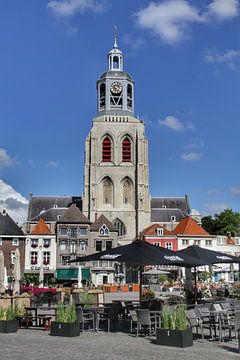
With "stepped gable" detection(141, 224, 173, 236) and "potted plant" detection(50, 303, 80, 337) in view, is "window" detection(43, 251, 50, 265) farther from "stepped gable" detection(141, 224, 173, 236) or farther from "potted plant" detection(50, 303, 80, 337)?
"potted plant" detection(50, 303, 80, 337)

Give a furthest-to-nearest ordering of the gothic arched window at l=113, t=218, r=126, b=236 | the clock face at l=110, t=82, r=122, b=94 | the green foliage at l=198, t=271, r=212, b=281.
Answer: the clock face at l=110, t=82, r=122, b=94 → the gothic arched window at l=113, t=218, r=126, b=236 → the green foliage at l=198, t=271, r=212, b=281

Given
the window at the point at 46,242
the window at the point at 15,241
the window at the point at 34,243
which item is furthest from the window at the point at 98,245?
the window at the point at 15,241

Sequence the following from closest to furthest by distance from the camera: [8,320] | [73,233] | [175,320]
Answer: [175,320], [8,320], [73,233]

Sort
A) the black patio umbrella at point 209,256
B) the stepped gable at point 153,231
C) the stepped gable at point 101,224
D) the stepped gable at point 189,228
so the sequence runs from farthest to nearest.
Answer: the stepped gable at point 189,228 < the stepped gable at point 153,231 < the stepped gable at point 101,224 < the black patio umbrella at point 209,256

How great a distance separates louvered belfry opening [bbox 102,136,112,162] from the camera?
77250mm

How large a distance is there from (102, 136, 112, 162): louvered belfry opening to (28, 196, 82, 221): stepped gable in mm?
8651

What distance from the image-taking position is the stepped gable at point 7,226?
5910cm

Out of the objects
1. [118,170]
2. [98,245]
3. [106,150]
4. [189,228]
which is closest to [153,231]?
[189,228]

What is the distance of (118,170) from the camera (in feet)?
250

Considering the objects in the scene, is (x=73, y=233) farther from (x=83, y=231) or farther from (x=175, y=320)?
(x=175, y=320)

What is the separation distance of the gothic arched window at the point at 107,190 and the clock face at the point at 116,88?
1501 cm

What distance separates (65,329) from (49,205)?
228 feet

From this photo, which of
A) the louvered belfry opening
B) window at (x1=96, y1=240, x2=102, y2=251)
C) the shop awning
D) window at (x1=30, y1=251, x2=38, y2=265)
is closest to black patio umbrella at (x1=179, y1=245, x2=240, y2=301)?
the shop awning

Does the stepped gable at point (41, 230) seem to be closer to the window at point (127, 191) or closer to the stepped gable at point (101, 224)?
the stepped gable at point (101, 224)
